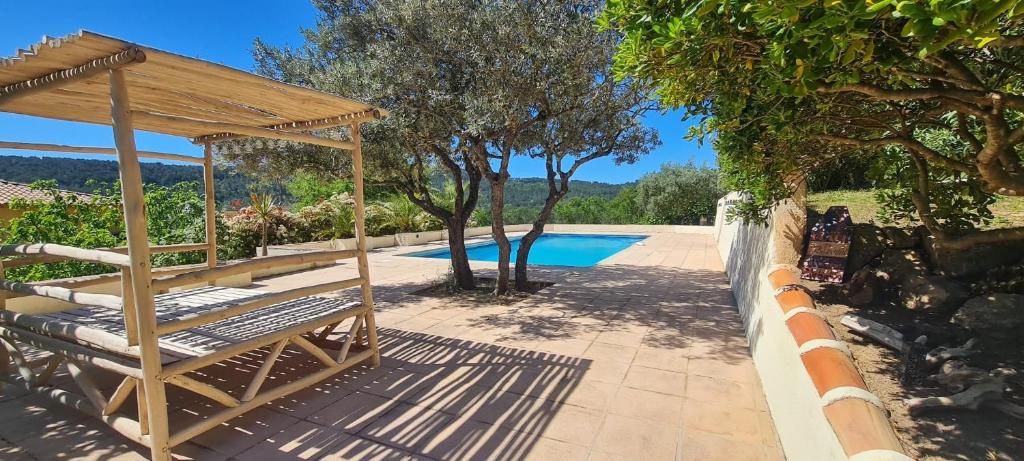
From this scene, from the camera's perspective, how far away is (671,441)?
2.66 meters

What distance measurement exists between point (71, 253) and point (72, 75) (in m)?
1.20

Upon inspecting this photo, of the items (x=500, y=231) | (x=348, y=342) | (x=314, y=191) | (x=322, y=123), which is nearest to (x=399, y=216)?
(x=314, y=191)

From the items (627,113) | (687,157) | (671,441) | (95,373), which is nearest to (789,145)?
(671,441)

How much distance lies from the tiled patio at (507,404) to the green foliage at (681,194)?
1723 centimetres

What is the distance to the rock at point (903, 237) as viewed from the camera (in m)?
4.14

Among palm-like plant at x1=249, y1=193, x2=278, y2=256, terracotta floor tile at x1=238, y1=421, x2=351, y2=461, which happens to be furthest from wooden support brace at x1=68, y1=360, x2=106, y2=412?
palm-like plant at x1=249, y1=193, x2=278, y2=256

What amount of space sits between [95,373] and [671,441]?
486cm

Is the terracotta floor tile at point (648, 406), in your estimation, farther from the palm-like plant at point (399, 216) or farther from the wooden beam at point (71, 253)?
the palm-like plant at point (399, 216)

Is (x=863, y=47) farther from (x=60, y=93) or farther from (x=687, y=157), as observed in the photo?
(x=687, y=157)

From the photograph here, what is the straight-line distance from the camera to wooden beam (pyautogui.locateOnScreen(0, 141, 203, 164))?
373cm

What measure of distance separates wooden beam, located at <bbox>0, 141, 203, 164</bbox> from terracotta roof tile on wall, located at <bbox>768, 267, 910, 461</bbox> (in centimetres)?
507

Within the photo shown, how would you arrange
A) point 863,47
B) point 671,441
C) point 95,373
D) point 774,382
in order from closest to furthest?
point 863,47, point 671,441, point 774,382, point 95,373

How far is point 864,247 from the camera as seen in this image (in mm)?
4348

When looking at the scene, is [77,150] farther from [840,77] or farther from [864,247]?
[864,247]
